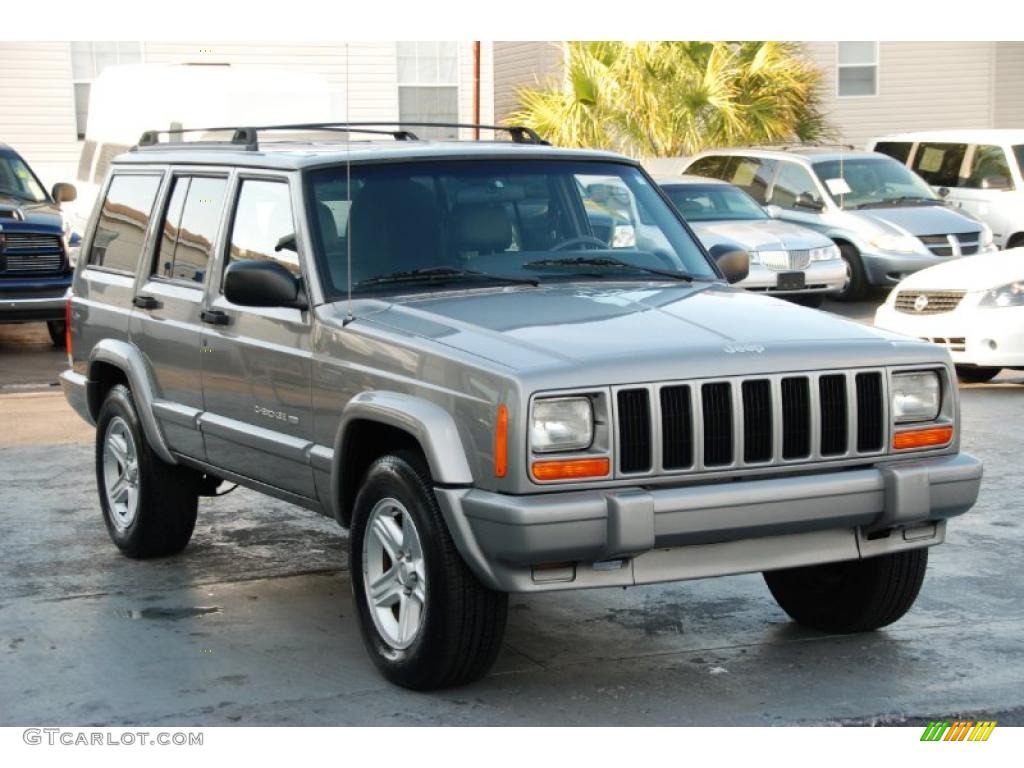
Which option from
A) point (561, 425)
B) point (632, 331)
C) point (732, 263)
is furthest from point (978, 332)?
point (561, 425)

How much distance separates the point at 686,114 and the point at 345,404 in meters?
19.5

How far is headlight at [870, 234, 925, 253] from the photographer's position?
19.3 m

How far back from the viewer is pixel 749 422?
557 centimetres

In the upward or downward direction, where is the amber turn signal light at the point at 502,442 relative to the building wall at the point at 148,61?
downward

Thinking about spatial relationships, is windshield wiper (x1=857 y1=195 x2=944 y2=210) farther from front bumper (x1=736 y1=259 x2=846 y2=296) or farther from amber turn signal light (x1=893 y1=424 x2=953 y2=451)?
amber turn signal light (x1=893 y1=424 x2=953 y2=451)

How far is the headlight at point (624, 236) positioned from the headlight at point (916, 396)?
1.50 metres

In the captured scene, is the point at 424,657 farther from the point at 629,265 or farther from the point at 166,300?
the point at 166,300

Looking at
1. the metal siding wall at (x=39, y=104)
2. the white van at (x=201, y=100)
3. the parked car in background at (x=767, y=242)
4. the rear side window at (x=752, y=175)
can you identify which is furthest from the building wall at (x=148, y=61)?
the parked car in background at (x=767, y=242)

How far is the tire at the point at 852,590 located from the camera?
6.28m

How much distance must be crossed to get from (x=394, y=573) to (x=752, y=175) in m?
16.0

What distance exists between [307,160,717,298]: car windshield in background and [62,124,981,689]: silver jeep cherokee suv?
0.4 inches

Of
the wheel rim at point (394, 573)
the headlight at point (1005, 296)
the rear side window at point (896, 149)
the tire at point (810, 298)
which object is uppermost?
the rear side window at point (896, 149)

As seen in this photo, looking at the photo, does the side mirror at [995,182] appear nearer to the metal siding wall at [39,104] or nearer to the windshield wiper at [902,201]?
the windshield wiper at [902,201]

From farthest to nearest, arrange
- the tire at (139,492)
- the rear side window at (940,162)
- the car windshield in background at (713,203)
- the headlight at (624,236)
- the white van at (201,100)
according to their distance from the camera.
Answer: the rear side window at (940,162) < the car windshield in background at (713,203) < the white van at (201,100) < the tire at (139,492) < the headlight at (624,236)
